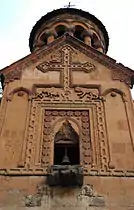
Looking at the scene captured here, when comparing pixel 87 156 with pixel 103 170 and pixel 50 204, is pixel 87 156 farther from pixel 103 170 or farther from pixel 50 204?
pixel 50 204

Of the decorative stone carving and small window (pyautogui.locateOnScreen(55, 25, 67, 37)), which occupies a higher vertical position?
small window (pyautogui.locateOnScreen(55, 25, 67, 37))

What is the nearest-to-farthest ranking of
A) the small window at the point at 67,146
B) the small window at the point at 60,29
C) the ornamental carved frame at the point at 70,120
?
the ornamental carved frame at the point at 70,120, the small window at the point at 67,146, the small window at the point at 60,29

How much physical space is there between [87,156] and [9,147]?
6.27 feet

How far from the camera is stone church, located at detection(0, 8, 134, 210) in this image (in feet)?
30.8

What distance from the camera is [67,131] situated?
11180 millimetres

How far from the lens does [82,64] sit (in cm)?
1368

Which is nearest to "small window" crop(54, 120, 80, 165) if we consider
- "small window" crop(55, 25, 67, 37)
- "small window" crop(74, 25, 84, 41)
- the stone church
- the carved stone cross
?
the stone church

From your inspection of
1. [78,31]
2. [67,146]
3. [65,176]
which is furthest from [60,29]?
[65,176]

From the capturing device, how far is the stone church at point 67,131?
369 inches

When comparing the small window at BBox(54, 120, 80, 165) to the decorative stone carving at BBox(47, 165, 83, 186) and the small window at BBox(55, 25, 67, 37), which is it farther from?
the small window at BBox(55, 25, 67, 37)

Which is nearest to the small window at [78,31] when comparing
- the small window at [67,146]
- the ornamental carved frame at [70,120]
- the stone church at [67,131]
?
the stone church at [67,131]

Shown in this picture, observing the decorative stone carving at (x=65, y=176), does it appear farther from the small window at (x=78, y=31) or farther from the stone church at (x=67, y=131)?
the small window at (x=78, y=31)

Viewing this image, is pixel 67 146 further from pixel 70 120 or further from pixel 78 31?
pixel 78 31

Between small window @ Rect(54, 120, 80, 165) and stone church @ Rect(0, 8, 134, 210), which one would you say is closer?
stone church @ Rect(0, 8, 134, 210)
